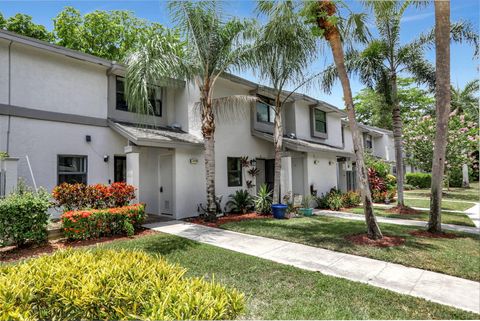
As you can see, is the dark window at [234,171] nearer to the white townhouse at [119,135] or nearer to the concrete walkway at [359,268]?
the white townhouse at [119,135]

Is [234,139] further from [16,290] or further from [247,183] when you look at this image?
[16,290]

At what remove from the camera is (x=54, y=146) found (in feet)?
33.7

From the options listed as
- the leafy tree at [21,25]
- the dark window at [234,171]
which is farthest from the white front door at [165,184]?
the leafy tree at [21,25]

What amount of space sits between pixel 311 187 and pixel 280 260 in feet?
35.0

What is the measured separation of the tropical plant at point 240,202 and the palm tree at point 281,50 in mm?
1751

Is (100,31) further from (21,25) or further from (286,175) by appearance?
(286,175)

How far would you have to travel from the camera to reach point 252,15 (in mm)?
11047

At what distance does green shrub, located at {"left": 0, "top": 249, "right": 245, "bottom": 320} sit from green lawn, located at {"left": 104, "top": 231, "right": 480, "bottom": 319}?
4.75ft

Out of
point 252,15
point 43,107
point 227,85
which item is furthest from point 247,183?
point 43,107

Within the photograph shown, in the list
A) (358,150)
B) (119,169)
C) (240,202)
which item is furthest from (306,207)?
(119,169)

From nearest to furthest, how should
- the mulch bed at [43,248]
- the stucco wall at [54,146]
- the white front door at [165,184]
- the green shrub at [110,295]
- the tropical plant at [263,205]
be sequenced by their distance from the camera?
the green shrub at [110,295]
the mulch bed at [43,248]
the stucco wall at [54,146]
the white front door at [165,184]
the tropical plant at [263,205]

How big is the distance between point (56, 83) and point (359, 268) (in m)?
11.6

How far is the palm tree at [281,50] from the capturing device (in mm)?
10328

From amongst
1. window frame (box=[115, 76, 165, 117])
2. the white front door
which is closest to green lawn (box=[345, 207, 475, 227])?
the white front door
